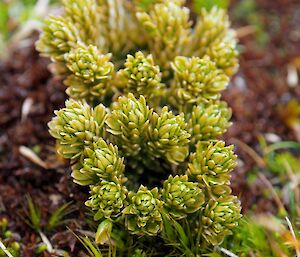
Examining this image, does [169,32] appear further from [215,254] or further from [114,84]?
[215,254]

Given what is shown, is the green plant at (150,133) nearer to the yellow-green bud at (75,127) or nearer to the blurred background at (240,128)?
the yellow-green bud at (75,127)

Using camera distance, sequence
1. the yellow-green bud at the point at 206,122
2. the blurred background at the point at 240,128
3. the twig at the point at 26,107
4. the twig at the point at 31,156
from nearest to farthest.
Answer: the yellow-green bud at the point at 206,122 → the blurred background at the point at 240,128 → the twig at the point at 31,156 → the twig at the point at 26,107

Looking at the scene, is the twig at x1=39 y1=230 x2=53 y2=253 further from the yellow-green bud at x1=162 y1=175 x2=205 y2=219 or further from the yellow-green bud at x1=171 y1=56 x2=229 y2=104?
the yellow-green bud at x1=171 y1=56 x2=229 y2=104

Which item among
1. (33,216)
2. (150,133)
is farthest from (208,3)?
(33,216)

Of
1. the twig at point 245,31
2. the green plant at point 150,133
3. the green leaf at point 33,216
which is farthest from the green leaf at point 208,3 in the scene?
the green leaf at point 33,216

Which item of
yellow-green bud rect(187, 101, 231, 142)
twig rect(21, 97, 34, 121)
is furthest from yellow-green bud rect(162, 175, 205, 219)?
twig rect(21, 97, 34, 121)

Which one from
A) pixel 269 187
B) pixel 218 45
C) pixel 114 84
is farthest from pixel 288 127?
pixel 114 84

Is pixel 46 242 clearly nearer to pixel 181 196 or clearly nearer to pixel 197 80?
pixel 181 196
